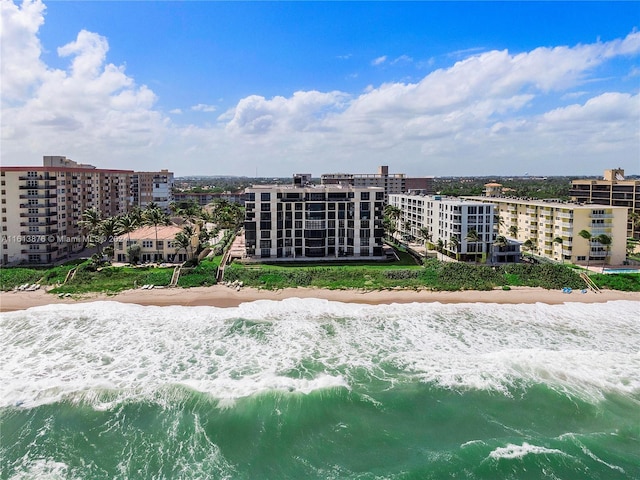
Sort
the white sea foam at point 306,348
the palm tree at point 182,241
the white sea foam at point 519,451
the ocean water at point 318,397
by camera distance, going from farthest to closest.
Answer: the palm tree at point 182,241
the white sea foam at point 306,348
the white sea foam at point 519,451
the ocean water at point 318,397

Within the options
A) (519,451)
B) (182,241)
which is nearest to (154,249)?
(182,241)

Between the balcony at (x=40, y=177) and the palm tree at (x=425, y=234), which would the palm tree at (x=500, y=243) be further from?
the balcony at (x=40, y=177)

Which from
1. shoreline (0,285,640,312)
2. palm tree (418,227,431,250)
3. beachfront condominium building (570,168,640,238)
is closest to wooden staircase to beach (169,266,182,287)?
shoreline (0,285,640,312)

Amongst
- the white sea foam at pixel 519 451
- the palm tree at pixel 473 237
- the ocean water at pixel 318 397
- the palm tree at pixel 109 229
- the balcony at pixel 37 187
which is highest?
the balcony at pixel 37 187

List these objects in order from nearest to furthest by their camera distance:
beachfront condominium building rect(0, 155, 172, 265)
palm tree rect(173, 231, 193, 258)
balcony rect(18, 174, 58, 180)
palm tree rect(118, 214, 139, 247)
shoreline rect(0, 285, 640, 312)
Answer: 1. shoreline rect(0, 285, 640, 312)
2. palm tree rect(173, 231, 193, 258)
3. beachfront condominium building rect(0, 155, 172, 265)
4. balcony rect(18, 174, 58, 180)
5. palm tree rect(118, 214, 139, 247)

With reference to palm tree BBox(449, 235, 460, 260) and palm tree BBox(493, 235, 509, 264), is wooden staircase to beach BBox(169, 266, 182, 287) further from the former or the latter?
palm tree BBox(493, 235, 509, 264)

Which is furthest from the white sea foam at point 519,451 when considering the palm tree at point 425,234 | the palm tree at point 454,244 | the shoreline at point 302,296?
the palm tree at point 425,234

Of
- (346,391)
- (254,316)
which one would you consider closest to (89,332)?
(254,316)

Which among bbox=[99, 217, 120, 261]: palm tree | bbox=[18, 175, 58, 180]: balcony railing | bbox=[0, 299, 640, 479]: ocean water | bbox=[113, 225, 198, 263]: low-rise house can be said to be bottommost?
bbox=[0, 299, 640, 479]: ocean water
